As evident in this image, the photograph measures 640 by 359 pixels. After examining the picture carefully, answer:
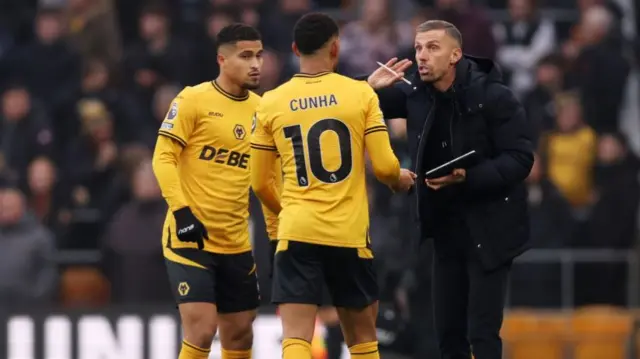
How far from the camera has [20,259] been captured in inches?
631

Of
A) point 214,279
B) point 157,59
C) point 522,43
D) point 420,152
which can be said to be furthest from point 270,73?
point 420,152

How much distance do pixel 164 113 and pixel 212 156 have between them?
7119 millimetres

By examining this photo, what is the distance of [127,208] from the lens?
16.2 m

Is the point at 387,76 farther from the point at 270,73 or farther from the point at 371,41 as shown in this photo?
the point at 371,41

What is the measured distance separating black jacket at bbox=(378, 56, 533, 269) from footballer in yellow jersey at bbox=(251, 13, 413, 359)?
0.54m

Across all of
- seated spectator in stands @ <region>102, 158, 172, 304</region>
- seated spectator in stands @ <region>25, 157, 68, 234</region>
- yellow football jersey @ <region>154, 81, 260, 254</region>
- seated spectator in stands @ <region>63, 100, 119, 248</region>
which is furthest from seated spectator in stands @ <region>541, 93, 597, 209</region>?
yellow football jersey @ <region>154, 81, 260, 254</region>

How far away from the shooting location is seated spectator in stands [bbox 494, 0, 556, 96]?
58.9 feet

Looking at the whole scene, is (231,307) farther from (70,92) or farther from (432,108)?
(70,92)

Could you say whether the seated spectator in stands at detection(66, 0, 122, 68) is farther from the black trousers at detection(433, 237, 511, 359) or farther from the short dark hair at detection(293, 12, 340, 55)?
the short dark hair at detection(293, 12, 340, 55)

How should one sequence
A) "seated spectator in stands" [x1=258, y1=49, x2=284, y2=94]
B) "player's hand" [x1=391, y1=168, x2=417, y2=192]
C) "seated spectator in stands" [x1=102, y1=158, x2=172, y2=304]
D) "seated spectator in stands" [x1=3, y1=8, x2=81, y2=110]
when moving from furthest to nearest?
"seated spectator in stands" [x1=3, y1=8, x2=81, y2=110], "seated spectator in stands" [x1=258, y1=49, x2=284, y2=94], "seated spectator in stands" [x1=102, y1=158, x2=172, y2=304], "player's hand" [x1=391, y1=168, x2=417, y2=192]

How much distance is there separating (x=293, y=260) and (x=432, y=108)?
1300mm

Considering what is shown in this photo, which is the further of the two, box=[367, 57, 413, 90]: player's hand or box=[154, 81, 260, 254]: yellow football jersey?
box=[154, 81, 260, 254]: yellow football jersey

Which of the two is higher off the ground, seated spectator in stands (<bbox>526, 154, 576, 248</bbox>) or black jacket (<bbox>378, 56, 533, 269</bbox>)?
black jacket (<bbox>378, 56, 533, 269</bbox>)

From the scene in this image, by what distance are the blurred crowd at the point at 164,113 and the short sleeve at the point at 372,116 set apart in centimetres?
489
